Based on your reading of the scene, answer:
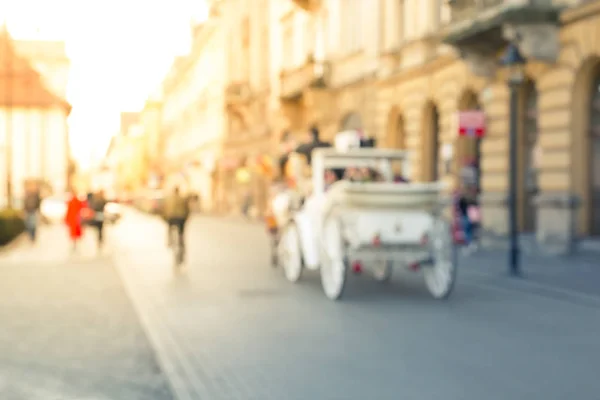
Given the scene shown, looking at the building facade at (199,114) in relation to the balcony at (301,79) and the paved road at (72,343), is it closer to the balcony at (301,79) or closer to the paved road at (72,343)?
the balcony at (301,79)

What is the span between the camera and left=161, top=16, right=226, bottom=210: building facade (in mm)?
59625

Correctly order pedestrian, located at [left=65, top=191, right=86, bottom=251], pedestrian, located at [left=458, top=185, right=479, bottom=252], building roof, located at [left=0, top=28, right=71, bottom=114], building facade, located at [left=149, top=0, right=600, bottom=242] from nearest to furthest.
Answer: building facade, located at [left=149, top=0, right=600, bottom=242] → pedestrian, located at [left=458, top=185, right=479, bottom=252] → pedestrian, located at [left=65, top=191, right=86, bottom=251] → building roof, located at [left=0, top=28, right=71, bottom=114]

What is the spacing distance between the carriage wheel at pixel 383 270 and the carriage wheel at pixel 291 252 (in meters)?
1.24

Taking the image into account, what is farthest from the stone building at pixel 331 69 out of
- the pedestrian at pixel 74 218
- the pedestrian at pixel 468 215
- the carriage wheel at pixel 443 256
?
the carriage wheel at pixel 443 256

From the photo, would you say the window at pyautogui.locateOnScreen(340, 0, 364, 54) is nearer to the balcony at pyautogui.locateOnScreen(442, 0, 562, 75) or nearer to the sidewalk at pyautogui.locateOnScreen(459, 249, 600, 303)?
the balcony at pyautogui.locateOnScreen(442, 0, 562, 75)

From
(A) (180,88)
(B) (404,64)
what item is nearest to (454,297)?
(B) (404,64)

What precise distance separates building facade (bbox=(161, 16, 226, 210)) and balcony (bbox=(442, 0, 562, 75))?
112 feet

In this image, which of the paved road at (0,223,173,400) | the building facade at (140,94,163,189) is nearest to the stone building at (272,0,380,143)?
the paved road at (0,223,173,400)

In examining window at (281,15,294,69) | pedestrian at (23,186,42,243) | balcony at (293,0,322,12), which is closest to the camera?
pedestrian at (23,186,42,243)

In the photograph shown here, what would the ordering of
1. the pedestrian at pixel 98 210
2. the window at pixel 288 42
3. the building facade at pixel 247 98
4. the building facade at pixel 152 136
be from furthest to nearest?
1. the building facade at pixel 152 136
2. the building facade at pixel 247 98
3. the window at pixel 288 42
4. the pedestrian at pixel 98 210

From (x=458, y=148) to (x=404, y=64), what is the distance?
12.0ft

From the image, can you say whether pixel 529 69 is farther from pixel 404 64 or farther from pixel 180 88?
pixel 180 88

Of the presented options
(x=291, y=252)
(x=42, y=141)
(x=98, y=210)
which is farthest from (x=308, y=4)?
(x=42, y=141)

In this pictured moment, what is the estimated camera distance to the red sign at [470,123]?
2006 cm
